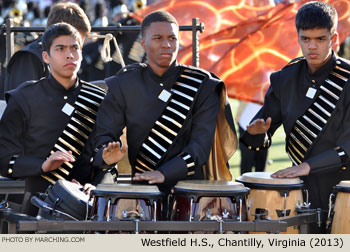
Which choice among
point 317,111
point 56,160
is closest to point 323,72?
point 317,111

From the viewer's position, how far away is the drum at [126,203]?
4.80 meters

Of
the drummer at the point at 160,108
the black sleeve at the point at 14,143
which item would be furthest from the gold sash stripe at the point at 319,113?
the black sleeve at the point at 14,143

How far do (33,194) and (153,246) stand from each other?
128 centimetres

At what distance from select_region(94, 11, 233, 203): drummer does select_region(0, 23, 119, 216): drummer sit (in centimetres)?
28

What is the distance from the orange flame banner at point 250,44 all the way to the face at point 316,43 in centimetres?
374

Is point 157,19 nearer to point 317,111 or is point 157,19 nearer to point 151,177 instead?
point 151,177

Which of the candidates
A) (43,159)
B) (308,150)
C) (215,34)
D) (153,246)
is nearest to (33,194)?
(43,159)

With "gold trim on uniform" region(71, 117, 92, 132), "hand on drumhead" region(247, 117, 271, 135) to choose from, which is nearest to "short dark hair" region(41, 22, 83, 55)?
"gold trim on uniform" region(71, 117, 92, 132)

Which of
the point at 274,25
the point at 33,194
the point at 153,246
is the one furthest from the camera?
the point at 274,25

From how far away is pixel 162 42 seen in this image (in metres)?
5.47

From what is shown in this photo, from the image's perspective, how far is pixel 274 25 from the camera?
32.0 feet

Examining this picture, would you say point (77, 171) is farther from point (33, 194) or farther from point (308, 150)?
point (308, 150)

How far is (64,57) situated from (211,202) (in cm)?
145

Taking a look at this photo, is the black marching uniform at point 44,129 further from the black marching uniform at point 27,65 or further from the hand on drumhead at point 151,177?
the black marching uniform at point 27,65
